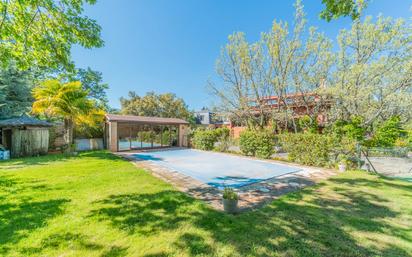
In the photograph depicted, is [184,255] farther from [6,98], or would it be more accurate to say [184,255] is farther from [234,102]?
[6,98]

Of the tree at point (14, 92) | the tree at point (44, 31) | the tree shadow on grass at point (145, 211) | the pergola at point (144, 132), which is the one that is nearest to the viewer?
the tree shadow on grass at point (145, 211)

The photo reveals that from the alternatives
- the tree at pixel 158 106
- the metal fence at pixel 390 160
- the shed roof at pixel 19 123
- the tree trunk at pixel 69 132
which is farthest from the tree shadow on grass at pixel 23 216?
the tree at pixel 158 106

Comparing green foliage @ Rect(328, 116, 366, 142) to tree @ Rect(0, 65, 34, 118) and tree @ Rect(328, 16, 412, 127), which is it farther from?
tree @ Rect(0, 65, 34, 118)

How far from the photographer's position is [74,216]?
12.3ft

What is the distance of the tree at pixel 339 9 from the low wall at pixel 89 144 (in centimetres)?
1819

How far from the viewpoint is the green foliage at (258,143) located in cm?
1204

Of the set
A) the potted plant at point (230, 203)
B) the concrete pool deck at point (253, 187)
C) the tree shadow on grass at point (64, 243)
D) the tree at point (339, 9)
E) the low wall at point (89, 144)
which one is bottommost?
the concrete pool deck at point (253, 187)

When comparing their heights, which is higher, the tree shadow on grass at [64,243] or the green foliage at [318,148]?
the green foliage at [318,148]

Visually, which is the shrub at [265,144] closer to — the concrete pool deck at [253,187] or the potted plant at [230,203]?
the concrete pool deck at [253,187]

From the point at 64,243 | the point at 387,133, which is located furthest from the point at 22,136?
the point at 387,133

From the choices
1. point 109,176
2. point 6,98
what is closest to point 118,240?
point 109,176

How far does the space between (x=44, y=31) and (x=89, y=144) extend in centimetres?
1324

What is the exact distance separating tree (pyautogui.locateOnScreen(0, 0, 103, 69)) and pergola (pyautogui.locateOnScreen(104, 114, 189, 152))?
9369mm

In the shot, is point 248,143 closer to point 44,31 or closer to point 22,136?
point 44,31
